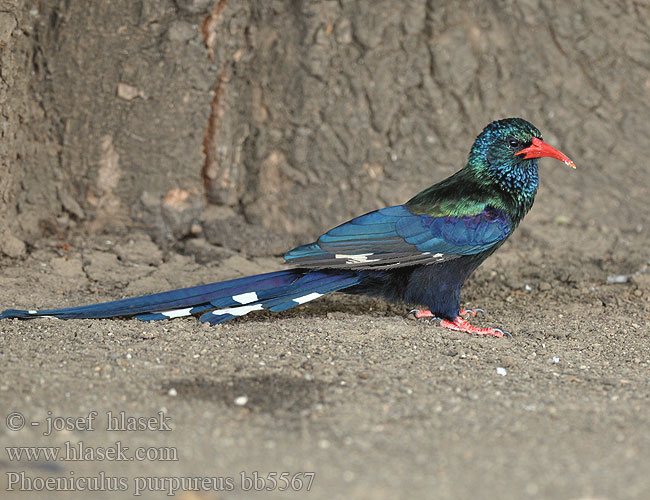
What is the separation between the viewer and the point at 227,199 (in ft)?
18.4

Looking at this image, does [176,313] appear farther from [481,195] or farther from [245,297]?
[481,195]

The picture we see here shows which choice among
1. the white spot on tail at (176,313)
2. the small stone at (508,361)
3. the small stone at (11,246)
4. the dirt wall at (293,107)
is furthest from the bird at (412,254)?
the dirt wall at (293,107)

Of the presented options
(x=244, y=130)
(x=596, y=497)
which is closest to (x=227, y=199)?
(x=244, y=130)

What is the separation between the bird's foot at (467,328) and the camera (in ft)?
13.7

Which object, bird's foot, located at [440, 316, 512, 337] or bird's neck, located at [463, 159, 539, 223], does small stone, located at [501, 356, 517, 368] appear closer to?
bird's foot, located at [440, 316, 512, 337]

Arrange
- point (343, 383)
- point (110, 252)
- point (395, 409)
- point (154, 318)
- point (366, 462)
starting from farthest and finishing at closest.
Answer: point (110, 252) < point (154, 318) < point (343, 383) < point (395, 409) < point (366, 462)

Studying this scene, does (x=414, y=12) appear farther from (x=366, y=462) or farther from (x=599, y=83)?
(x=366, y=462)

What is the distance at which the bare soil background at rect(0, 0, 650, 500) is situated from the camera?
321cm

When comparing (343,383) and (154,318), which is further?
(154,318)

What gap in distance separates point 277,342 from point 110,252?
1.91 metres

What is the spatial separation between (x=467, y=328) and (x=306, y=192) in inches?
73.8

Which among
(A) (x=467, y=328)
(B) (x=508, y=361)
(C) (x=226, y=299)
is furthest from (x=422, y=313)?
(C) (x=226, y=299)

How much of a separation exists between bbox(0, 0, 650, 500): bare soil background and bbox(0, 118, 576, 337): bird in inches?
5.3

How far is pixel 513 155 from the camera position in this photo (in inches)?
173
